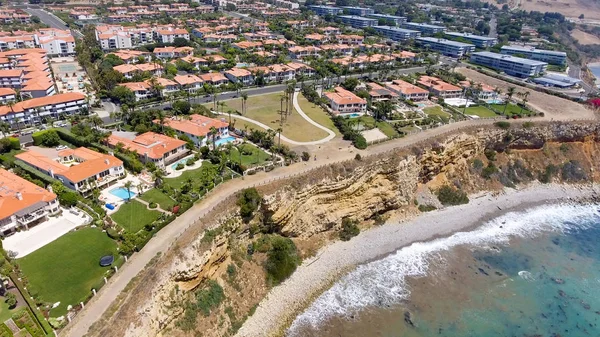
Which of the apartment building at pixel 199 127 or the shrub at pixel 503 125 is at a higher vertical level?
the shrub at pixel 503 125

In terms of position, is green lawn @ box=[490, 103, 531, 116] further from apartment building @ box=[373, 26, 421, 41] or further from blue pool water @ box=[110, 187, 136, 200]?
blue pool water @ box=[110, 187, 136, 200]

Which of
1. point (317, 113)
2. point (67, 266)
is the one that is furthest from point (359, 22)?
point (67, 266)

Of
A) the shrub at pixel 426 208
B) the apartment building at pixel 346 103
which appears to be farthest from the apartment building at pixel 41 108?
the shrub at pixel 426 208

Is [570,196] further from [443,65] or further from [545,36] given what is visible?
[545,36]

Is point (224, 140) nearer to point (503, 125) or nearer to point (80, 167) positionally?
point (80, 167)

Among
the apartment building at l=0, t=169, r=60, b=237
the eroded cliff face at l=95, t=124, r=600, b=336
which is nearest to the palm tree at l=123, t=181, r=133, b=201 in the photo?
the apartment building at l=0, t=169, r=60, b=237

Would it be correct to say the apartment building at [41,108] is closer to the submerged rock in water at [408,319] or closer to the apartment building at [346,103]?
the apartment building at [346,103]
